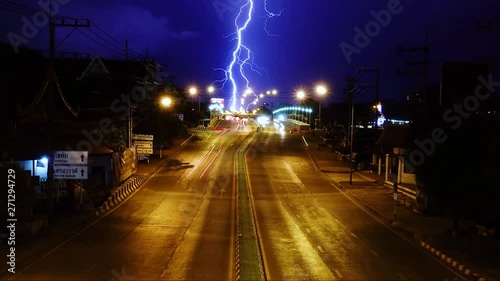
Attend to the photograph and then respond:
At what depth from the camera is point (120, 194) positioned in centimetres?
3394

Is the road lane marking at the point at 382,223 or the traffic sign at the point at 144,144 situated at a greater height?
the traffic sign at the point at 144,144

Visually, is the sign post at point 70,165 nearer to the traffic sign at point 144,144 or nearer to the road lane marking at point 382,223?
the road lane marking at point 382,223

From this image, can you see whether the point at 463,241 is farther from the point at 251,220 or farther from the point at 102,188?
the point at 102,188

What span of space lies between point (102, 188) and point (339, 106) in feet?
432

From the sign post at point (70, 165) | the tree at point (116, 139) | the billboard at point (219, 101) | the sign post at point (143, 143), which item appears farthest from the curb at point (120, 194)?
the billboard at point (219, 101)

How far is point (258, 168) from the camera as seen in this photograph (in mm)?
51312

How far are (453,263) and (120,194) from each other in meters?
21.6

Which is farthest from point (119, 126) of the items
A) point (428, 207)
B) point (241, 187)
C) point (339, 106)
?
point (339, 106)

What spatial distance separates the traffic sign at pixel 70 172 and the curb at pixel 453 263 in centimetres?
1644

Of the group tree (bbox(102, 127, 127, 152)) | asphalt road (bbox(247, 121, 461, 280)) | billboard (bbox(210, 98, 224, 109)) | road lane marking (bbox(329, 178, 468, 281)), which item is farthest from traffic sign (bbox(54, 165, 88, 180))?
billboard (bbox(210, 98, 224, 109))

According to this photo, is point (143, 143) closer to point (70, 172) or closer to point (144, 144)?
point (144, 144)

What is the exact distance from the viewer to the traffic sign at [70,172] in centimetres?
2625

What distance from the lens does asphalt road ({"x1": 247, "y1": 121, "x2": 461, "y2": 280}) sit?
17.6 metres

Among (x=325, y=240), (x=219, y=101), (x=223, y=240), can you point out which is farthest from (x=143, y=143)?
(x=219, y=101)
